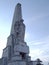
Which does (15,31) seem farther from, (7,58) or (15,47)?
(7,58)

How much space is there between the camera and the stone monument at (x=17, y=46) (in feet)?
90.0

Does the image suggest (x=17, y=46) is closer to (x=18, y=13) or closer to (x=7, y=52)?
(x=7, y=52)

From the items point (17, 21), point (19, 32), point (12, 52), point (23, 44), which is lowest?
point (12, 52)

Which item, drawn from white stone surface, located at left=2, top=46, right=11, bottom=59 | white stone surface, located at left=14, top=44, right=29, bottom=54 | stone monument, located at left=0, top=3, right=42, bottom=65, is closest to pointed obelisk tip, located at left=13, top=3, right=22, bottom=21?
stone monument, located at left=0, top=3, right=42, bottom=65

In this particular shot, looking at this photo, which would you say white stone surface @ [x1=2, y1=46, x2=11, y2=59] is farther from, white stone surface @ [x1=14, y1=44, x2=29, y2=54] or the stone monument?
white stone surface @ [x1=14, y1=44, x2=29, y2=54]

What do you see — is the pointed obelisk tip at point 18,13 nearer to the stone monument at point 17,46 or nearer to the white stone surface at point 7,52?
the stone monument at point 17,46

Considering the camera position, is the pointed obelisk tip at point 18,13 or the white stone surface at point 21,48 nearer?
the white stone surface at point 21,48

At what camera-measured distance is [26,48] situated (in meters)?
29.5

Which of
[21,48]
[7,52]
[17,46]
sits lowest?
[7,52]

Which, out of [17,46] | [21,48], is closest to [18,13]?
→ [17,46]

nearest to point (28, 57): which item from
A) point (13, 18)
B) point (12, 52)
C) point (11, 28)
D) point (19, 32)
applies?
point (12, 52)

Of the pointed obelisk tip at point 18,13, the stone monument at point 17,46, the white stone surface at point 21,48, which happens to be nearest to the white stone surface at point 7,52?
the stone monument at point 17,46

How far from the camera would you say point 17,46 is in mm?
27891

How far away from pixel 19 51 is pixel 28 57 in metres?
→ 2.93
